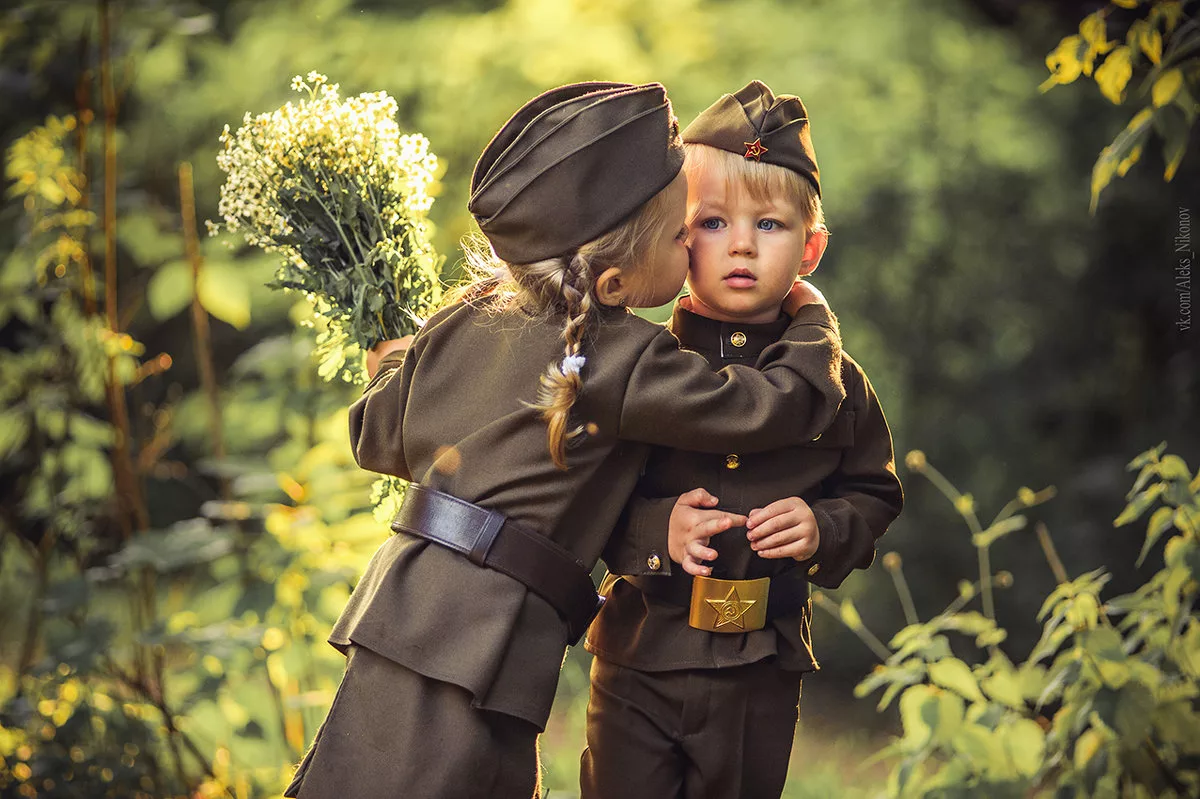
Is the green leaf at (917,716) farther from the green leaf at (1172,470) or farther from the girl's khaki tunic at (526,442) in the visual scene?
the girl's khaki tunic at (526,442)

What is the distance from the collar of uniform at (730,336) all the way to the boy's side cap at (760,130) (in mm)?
256

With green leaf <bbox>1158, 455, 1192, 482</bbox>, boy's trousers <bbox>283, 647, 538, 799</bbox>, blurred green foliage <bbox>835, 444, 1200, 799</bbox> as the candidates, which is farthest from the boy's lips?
green leaf <bbox>1158, 455, 1192, 482</bbox>

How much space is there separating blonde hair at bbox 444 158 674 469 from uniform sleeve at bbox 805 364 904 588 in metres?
0.47

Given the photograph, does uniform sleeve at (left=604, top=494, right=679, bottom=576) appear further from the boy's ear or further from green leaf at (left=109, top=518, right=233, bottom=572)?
green leaf at (left=109, top=518, right=233, bottom=572)

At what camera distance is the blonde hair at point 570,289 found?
185 centimetres

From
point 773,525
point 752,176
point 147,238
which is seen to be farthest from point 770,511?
point 147,238

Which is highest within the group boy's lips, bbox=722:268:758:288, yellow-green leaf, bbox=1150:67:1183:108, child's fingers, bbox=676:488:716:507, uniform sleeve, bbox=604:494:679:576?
yellow-green leaf, bbox=1150:67:1183:108

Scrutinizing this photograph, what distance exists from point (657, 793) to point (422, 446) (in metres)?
0.71

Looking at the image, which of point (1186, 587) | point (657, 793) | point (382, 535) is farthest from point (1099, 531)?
point (657, 793)

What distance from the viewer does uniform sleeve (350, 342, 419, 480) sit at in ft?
6.66

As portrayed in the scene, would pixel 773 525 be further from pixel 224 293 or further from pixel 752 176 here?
pixel 224 293

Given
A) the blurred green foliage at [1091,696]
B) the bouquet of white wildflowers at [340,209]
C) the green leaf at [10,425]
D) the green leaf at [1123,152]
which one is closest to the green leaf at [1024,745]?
the blurred green foliage at [1091,696]

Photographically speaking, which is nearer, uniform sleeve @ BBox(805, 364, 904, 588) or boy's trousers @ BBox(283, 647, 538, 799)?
boy's trousers @ BBox(283, 647, 538, 799)

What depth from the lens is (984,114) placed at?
5.39m
